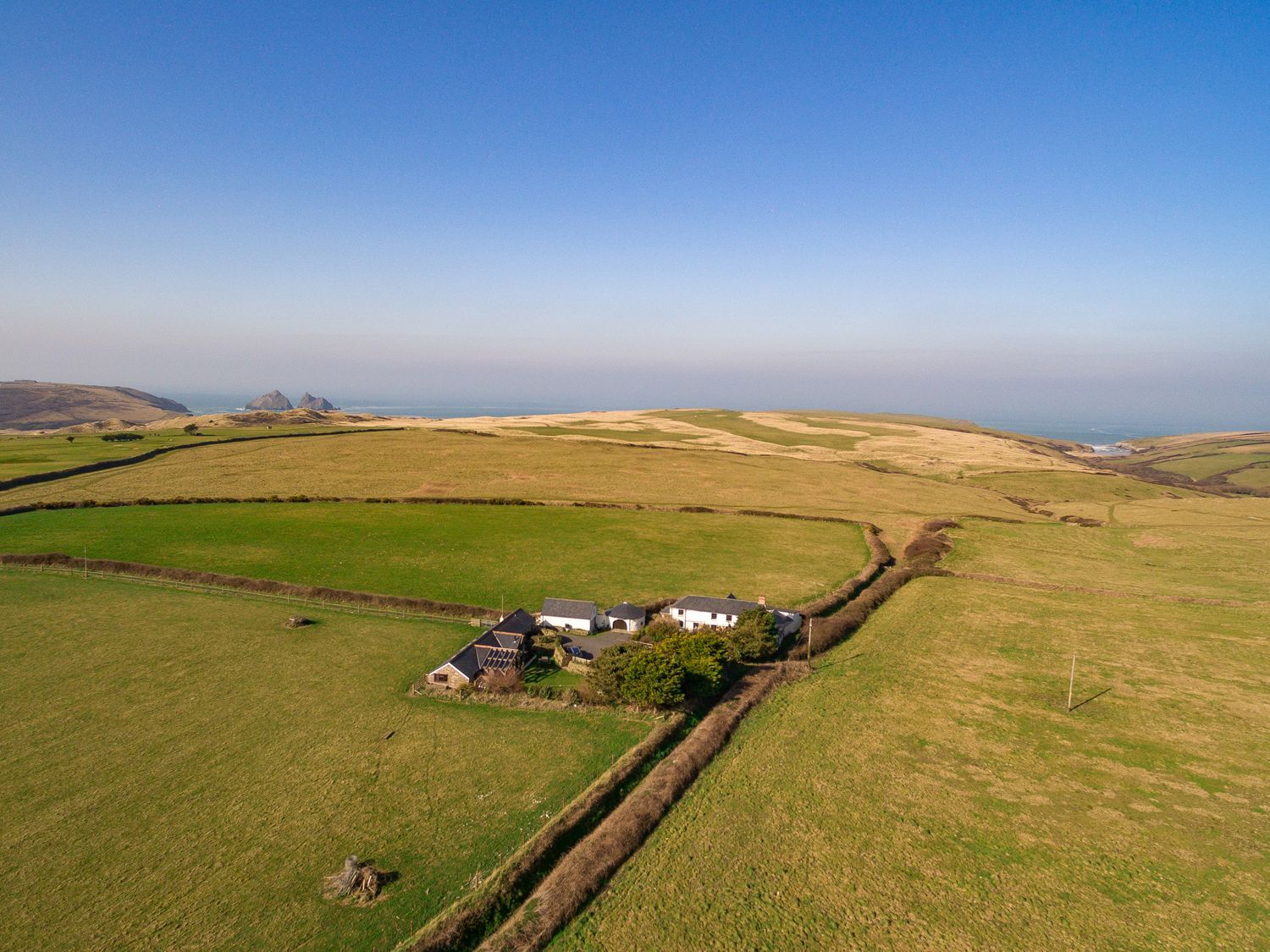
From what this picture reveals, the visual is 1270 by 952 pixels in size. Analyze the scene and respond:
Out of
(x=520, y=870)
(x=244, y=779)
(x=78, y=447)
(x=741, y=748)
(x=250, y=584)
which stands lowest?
(x=741, y=748)

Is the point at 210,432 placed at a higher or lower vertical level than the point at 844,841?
higher

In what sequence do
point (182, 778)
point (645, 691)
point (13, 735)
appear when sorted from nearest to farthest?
point (182, 778) < point (13, 735) < point (645, 691)

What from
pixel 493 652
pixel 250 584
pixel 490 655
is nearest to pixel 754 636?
pixel 493 652

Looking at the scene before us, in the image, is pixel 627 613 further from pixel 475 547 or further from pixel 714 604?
pixel 475 547

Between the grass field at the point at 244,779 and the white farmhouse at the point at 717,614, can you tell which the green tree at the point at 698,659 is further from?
the white farmhouse at the point at 717,614

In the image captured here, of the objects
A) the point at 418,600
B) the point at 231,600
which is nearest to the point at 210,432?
the point at 231,600

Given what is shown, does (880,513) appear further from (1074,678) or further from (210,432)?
(210,432)

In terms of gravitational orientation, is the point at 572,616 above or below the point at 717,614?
below
